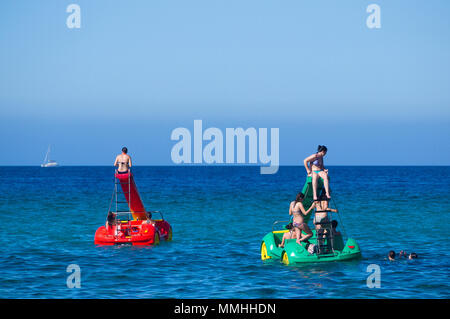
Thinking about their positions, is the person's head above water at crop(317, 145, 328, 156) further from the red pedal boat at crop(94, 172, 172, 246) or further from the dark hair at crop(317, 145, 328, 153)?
the red pedal boat at crop(94, 172, 172, 246)

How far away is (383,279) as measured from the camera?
17797 millimetres

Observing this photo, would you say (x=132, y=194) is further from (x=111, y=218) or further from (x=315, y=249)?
(x=315, y=249)

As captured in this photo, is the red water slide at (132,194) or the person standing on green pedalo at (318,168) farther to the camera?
the red water slide at (132,194)

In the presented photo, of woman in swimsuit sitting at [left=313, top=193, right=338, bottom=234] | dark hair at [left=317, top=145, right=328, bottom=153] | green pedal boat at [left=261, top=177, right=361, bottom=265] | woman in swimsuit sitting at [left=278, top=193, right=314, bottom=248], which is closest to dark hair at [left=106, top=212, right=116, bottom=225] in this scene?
green pedal boat at [left=261, top=177, right=361, bottom=265]

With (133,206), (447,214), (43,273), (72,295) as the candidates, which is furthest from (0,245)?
(447,214)

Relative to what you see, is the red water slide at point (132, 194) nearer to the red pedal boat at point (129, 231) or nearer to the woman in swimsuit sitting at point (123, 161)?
the red pedal boat at point (129, 231)

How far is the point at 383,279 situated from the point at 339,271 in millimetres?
1379

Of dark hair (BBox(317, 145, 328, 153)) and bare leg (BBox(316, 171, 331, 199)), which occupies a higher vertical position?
dark hair (BBox(317, 145, 328, 153))

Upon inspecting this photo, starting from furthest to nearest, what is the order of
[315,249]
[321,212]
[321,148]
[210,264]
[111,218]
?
[111,218] < [210,264] < [321,212] < [315,249] < [321,148]

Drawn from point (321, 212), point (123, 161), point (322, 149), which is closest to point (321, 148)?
point (322, 149)

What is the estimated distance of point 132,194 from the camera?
24.9 m

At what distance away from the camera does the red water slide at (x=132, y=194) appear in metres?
23.9

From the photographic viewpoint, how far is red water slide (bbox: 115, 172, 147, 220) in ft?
78.4

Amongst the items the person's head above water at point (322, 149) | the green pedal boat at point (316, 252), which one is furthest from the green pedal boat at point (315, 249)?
the person's head above water at point (322, 149)
